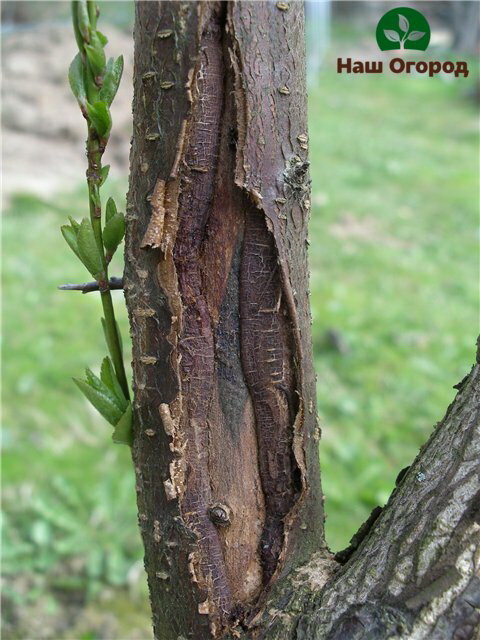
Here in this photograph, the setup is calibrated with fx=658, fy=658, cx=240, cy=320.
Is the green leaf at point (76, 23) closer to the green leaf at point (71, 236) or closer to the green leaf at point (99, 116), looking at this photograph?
the green leaf at point (99, 116)

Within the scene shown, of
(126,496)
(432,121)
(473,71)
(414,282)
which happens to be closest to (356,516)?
(126,496)

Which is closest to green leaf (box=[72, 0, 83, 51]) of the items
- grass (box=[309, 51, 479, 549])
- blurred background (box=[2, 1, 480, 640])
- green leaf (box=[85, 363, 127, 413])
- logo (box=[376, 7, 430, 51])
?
green leaf (box=[85, 363, 127, 413])

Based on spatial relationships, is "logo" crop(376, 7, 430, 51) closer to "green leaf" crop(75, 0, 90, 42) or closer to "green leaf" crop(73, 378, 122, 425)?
"green leaf" crop(75, 0, 90, 42)

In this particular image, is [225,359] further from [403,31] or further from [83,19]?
[403,31]

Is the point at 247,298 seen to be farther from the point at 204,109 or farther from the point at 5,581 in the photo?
the point at 5,581

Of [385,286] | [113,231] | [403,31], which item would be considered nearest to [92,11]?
[113,231]
